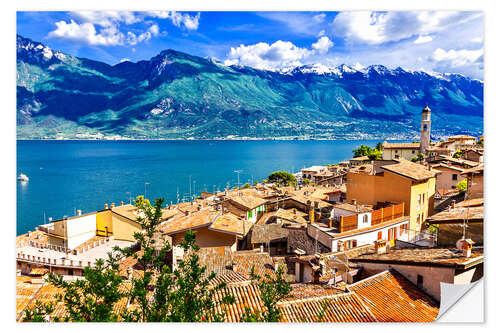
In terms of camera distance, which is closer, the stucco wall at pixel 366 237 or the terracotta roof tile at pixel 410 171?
the stucco wall at pixel 366 237

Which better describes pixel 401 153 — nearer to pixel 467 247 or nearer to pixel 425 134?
pixel 425 134

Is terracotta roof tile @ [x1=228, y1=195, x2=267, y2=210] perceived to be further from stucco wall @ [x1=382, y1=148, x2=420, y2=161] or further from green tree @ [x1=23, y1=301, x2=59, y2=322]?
stucco wall @ [x1=382, y1=148, x2=420, y2=161]

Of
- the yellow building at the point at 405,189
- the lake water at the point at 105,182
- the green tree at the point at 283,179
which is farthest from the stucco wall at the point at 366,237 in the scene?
the green tree at the point at 283,179

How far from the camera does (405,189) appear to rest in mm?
10484

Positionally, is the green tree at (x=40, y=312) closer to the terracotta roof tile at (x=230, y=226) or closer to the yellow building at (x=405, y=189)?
the terracotta roof tile at (x=230, y=226)

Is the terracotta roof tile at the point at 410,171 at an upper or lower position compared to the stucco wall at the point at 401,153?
lower

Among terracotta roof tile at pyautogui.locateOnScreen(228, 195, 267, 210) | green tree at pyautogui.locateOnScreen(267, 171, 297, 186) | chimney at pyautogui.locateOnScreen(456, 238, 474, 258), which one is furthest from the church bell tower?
chimney at pyautogui.locateOnScreen(456, 238, 474, 258)

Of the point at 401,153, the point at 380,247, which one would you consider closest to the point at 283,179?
the point at 401,153

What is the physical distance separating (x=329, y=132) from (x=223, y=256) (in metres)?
189

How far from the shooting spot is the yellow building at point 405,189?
34.4 feet

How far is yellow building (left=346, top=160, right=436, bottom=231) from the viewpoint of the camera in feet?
34.4

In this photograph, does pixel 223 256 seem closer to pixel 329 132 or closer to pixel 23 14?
pixel 23 14

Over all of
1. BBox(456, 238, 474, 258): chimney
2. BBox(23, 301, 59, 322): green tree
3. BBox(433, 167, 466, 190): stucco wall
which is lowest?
BBox(23, 301, 59, 322): green tree
